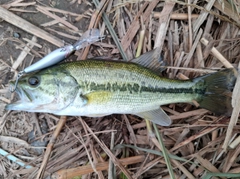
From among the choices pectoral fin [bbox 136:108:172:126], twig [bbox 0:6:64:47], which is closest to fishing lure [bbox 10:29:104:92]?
twig [bbox 0:6:64:47]

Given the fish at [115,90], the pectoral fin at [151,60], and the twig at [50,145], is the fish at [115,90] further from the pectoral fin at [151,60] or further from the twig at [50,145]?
the twig at [50,145]

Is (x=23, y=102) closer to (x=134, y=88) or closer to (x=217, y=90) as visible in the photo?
(x=134, y=88)

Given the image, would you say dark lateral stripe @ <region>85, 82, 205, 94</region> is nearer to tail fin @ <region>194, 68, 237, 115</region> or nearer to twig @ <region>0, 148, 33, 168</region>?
tail fin @ <region>194, 68, 237, 115</region>

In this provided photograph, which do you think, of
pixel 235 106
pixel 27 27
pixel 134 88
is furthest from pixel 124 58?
pixel 235 106

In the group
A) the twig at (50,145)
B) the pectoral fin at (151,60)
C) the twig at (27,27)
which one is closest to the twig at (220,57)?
the pectoral fin at (151,60)

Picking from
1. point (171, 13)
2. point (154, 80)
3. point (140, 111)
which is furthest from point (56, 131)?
point (171, 13)

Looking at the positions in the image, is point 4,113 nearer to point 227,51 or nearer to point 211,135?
point 211,135
